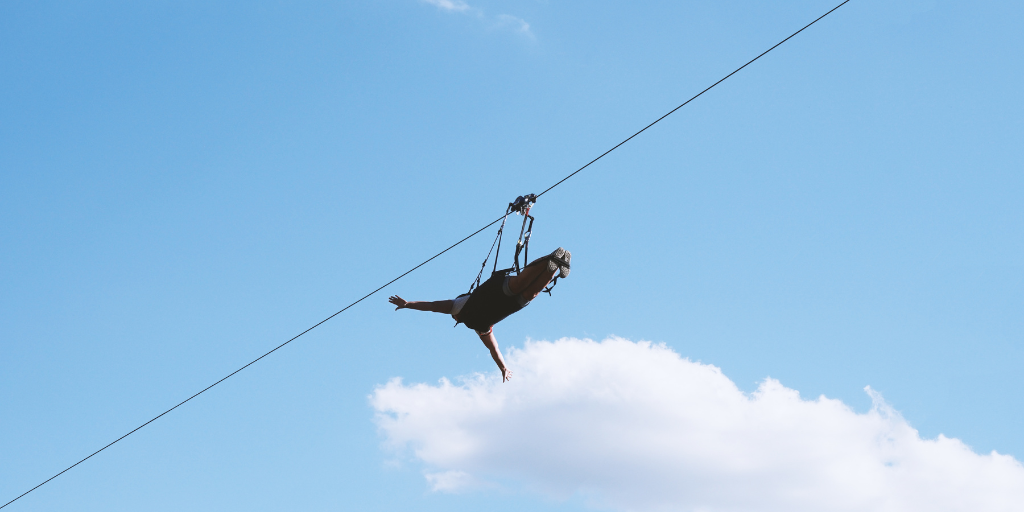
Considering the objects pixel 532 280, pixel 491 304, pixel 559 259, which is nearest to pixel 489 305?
pixel 491 304

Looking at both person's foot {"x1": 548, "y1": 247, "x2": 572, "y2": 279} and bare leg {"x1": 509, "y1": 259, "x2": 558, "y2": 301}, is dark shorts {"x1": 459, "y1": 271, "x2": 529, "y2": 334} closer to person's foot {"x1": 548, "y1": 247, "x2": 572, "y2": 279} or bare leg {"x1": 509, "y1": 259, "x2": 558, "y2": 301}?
bare leg {"x1": 509, "y1": 259, "x2": 558, "y2": 301}

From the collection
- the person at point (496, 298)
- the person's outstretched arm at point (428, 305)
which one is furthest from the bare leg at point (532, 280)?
the person's outstretched arm at point (428, 305)

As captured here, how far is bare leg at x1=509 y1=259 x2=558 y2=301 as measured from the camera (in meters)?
9.27

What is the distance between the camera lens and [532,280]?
9.48m

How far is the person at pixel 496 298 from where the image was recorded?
9.25 metres

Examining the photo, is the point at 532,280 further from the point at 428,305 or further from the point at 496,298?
the point at 428,305

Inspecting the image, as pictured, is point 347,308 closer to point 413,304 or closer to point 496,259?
point 413,304

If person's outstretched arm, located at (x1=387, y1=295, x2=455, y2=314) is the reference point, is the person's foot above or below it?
below

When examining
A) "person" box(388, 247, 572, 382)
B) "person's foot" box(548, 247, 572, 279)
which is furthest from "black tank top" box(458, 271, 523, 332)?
"person's foot" box(548, 247, 572, 279)

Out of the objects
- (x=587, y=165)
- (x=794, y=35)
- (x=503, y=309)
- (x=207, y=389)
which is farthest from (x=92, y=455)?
(x=794, y=35)

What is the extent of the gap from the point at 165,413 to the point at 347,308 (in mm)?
3244

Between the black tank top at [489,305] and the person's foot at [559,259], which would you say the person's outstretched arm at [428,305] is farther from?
the person's foot at [559,259]

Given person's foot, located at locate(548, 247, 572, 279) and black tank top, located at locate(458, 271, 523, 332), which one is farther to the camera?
black tank top, located at locate(458, 271, 523, 332)

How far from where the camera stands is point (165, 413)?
41.4ft
